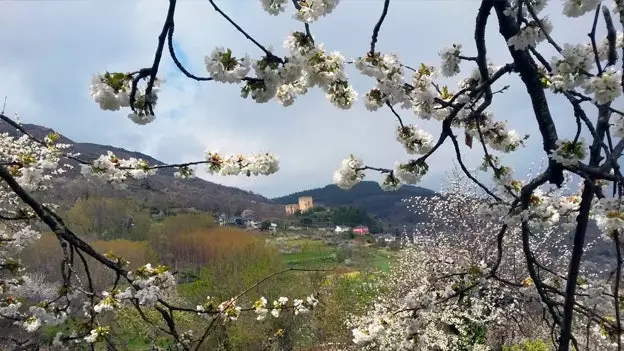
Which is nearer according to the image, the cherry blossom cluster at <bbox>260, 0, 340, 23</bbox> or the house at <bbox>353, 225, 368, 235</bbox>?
the cherry blossom cluster at <bbox>260, 0, 340, 23</bbox>

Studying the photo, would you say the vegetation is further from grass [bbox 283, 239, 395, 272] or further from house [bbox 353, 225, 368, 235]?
grass [bbox 283, 239, 395, 272]

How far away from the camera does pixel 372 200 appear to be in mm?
122938

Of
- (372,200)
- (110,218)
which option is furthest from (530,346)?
(372,200)

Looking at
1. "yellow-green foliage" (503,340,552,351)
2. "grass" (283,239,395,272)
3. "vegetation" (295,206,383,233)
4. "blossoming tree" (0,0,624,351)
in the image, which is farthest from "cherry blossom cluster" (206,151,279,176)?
"vegetation" (295,206,383,233)

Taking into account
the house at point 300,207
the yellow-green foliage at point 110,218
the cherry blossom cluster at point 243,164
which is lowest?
the cherry blossom cluster at point 243,164

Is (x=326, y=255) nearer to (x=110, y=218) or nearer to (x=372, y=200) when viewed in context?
(x=110, y=218)

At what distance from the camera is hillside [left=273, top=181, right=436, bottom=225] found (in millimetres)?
104375

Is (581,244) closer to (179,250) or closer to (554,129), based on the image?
(554,129)

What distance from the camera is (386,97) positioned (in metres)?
2.64

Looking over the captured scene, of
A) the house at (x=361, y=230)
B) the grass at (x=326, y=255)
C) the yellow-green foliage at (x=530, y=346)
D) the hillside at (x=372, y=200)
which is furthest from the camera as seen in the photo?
the hillside at (x=372, y=200)

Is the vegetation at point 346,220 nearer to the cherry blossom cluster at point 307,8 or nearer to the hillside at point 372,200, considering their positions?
the hillside at point 372,200

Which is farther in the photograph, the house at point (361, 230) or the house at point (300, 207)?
the house at point (300, 207)

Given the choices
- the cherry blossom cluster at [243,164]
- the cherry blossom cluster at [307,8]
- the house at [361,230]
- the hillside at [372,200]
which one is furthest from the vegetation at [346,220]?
the cherry blossom cluster at [307,8]

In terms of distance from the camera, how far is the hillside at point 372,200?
342 feet
